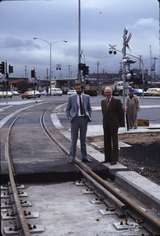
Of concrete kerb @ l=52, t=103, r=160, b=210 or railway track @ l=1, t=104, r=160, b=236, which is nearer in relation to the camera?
railway track @ l=1, t=104, r=160, b=236

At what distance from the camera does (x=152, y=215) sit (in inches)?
359

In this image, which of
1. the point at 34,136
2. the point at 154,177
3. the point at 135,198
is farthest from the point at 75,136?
the point at 34,136

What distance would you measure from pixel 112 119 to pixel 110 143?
637mm

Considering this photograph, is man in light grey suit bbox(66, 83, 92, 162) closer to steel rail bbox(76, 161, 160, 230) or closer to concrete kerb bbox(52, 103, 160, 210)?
concrete kerb bbox(52, 103, 160, 210)

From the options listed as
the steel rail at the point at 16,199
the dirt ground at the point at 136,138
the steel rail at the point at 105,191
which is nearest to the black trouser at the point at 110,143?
the steel rail at the point at 105,191

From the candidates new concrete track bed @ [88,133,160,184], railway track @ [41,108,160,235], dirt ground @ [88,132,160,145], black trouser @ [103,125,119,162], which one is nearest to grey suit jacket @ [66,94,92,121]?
black trouser @ [103,125,119,162]

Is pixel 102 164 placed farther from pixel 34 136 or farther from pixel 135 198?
pixel 34 136

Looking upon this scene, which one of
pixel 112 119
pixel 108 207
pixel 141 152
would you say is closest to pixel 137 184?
pixel 108 207

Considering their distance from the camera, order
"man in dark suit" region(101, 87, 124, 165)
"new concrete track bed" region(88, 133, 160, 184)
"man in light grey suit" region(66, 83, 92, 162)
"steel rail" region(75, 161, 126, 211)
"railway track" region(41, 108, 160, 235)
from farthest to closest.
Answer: "man in light grey suit" region(66, 83, 92, 162) → "man in dark suit" region(101, 87, 124, 165) → "new concrete track bed" region(88, 133, 160, 184) → "steel rail" region(75, 161, 126, 211) → "railway track" region(41, 108, 160, 235)

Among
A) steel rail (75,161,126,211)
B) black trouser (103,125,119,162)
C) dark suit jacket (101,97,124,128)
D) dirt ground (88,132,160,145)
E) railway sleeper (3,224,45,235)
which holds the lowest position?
dirt ground (88,132,160,145)

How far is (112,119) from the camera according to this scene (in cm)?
1365

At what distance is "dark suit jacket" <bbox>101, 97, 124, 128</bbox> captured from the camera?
537 inches

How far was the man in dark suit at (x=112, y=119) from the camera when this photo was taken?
1365 cm

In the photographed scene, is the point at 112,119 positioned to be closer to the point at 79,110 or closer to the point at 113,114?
the point at 113,114
